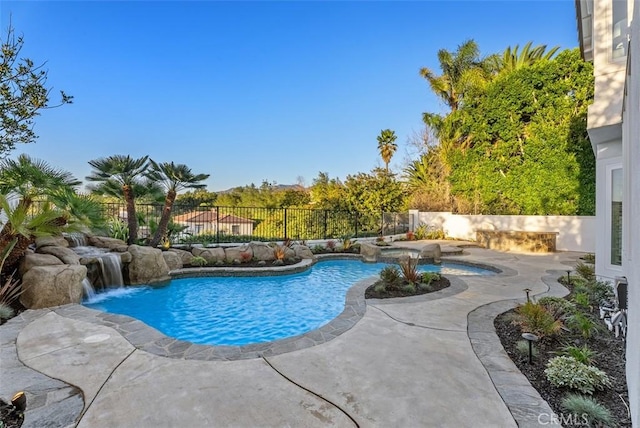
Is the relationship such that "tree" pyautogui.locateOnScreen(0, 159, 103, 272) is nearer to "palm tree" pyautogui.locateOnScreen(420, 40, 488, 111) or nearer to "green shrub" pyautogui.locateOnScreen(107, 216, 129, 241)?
"green shrub" pyautogui.locateOnScreen(107, 216, 129, 241)

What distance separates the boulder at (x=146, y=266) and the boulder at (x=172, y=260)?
0.52m

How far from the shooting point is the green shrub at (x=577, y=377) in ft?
8.79

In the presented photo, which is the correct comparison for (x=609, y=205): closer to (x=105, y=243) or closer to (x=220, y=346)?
(x=220, y=346)

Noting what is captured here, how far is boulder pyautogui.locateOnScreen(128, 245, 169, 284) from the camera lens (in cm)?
789

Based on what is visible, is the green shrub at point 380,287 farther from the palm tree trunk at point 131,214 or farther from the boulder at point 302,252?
the palm tree trunk at point 131,214

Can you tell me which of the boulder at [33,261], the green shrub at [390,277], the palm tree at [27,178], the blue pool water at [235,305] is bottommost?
the blue pool water at [235,305]

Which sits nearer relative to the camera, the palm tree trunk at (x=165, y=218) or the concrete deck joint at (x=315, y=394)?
the concrete deck joint at (x=315, y=394)

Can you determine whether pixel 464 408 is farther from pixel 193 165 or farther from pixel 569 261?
pixel 569 261

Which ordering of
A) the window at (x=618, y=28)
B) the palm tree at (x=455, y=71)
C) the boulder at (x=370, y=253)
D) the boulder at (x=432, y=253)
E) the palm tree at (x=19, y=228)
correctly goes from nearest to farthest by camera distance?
the palm tree at (x=19, y=228)
the window at (x=618, y=28)
the boulder at (x=432, y=253)
the boulder at (x=370, y=253)
the palm tree at (x=455, y=71)

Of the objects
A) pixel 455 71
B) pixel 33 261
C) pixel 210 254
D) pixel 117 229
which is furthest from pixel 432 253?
pixel 455 71

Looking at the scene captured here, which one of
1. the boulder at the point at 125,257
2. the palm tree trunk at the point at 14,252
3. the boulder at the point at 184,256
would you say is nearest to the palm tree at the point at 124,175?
the boulder at the point at 184,256

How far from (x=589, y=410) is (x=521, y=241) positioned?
41.2 feet

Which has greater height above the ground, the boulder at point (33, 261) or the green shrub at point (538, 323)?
the boulder at point (33, 261)

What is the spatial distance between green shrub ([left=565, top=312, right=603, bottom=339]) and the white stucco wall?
1137cm
